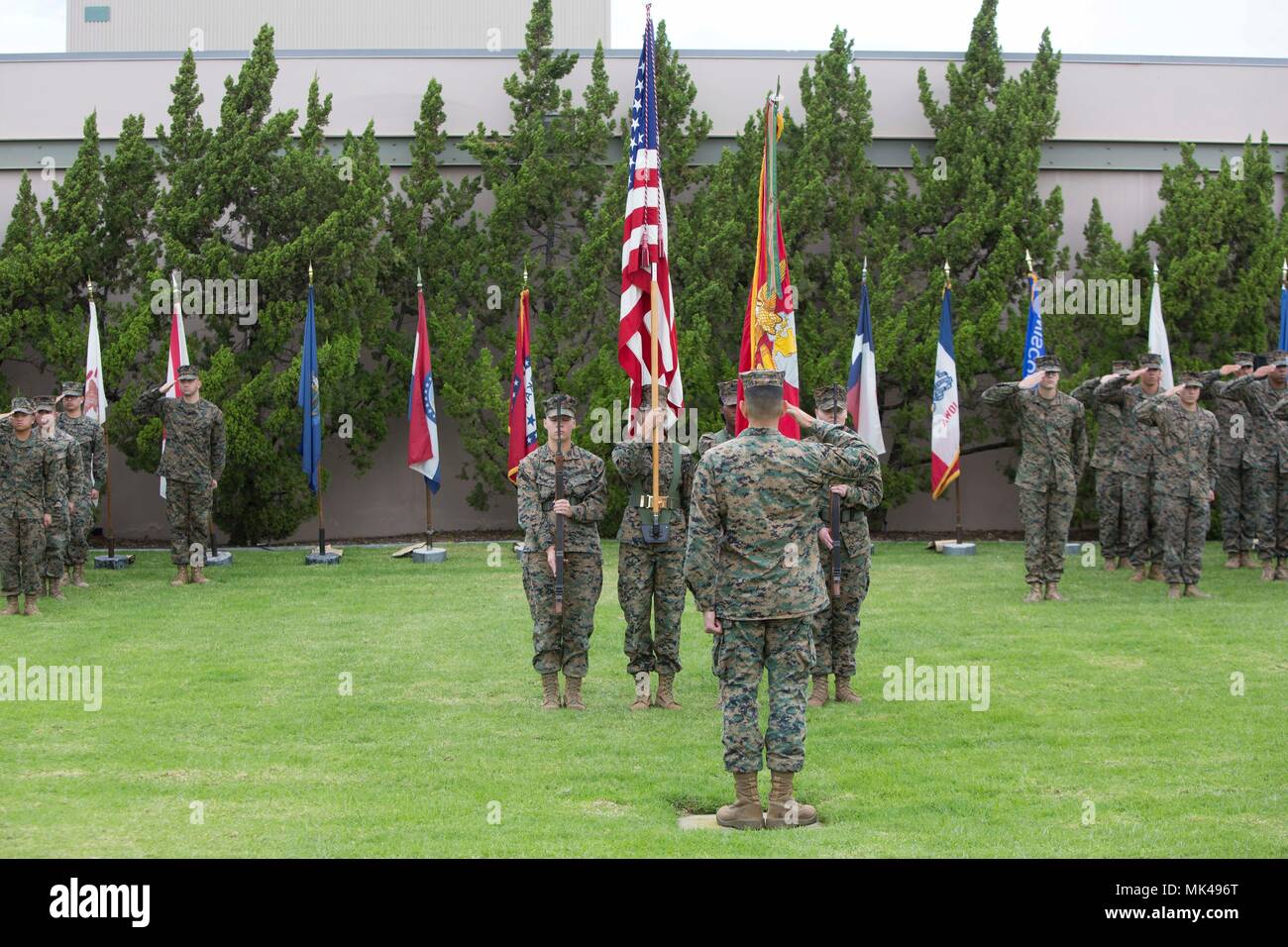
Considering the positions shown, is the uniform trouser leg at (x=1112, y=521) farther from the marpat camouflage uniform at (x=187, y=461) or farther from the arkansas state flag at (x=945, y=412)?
the marpat camouflage uniform at (x=187, y=461)

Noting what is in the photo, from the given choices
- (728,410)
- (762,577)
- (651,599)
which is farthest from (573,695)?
(762,577)

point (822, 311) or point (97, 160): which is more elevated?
point (97, 160)

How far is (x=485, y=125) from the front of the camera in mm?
23500

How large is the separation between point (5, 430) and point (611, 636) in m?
6.57

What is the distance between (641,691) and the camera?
428 inches

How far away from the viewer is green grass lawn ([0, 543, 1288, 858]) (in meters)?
7.52

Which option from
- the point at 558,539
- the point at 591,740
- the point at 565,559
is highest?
the point at 558,539

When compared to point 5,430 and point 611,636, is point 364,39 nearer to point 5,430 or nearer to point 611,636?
point 5,430

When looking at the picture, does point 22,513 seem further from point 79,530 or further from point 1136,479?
point 1136,479

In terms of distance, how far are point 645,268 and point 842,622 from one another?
9.49 feet

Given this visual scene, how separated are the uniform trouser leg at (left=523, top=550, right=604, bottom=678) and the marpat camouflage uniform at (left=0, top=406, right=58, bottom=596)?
674cm

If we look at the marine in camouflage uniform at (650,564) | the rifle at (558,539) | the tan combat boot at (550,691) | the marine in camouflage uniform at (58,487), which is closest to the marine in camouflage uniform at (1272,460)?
the marine in camouflage uniform at (650,564)

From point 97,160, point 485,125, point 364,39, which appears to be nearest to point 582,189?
point 485,125

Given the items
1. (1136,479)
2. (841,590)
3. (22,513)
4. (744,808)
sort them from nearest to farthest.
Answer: (744,808) → (841,590) → (22,513) → (1136,479)
